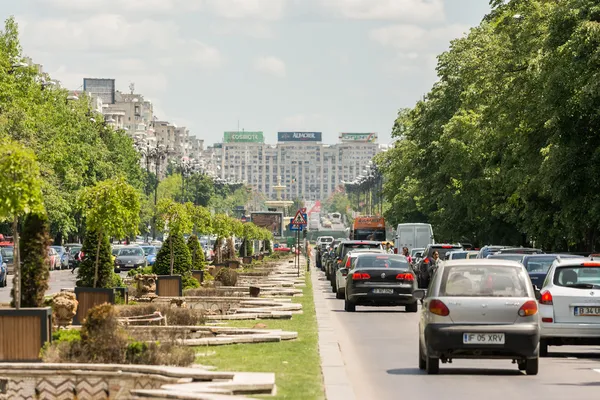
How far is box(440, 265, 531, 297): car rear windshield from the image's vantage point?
58.1 ft

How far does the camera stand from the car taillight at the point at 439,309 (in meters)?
17.5

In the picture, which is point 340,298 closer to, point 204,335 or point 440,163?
point 204,335

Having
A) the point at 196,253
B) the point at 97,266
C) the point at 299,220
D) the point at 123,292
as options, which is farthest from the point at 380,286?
the point at 299,220

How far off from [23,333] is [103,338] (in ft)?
5.36

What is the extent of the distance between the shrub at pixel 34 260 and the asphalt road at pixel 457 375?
4.37 meters

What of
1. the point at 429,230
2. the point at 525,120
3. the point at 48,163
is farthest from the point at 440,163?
the point at 525,120

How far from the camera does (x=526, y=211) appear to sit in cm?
5409

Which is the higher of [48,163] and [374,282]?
[48,163]

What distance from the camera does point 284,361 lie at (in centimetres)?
1786

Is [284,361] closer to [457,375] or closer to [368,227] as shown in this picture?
[457,375]

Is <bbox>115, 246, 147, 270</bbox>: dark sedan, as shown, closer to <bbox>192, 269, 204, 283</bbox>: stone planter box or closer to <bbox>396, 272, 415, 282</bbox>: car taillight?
<bbox>192, 269, 204, 283</bbox>: stone planter box

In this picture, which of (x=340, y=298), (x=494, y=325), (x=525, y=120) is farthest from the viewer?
(x=525, y=120)

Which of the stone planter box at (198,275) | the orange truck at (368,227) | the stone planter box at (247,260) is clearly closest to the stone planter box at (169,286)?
the stone planter box at (198,275)

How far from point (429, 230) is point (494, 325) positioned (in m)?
59.3
